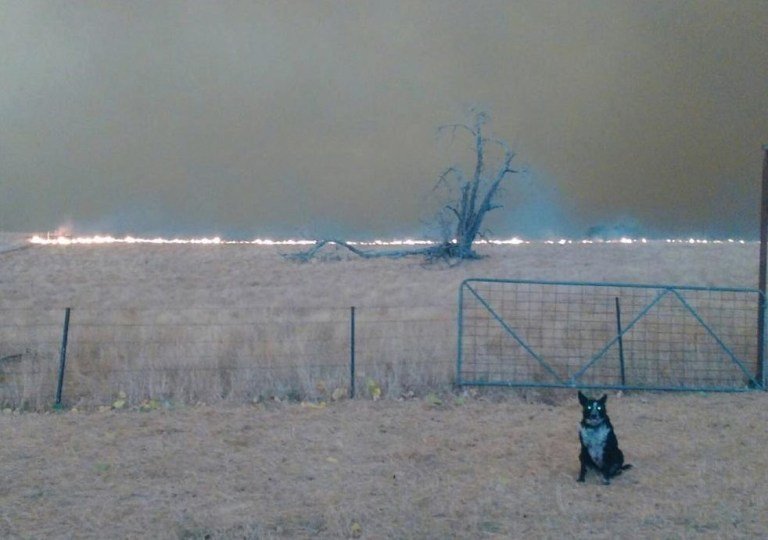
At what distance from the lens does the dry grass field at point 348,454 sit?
7152 mm

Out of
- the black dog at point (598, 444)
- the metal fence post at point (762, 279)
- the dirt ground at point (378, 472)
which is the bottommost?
the dirt ground at point (378, 472)

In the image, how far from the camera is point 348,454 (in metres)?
9.30

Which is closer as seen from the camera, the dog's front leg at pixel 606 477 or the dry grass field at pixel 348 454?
the dry grass field at pixel 348 454

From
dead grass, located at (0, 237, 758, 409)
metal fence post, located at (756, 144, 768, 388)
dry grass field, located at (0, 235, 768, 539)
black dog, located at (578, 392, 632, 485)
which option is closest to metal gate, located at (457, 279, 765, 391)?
metal fence post, located at (756, 144, 768, 388)

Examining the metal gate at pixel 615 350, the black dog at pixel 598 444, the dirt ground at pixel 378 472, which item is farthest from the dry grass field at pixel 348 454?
the metal gate at pixel 615 350

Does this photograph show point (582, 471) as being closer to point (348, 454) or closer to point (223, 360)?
point (348, 454)

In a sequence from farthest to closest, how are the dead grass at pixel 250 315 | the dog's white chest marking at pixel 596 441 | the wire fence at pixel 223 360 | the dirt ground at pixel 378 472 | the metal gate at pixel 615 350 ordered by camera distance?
the metal gate at pixel 615 350 < the dead grass at pixel 250 315 < the wire fence at pixel 223 360 < the dog's white chest marking at pixel 596 441 < the dirt ground at pixel 378 472

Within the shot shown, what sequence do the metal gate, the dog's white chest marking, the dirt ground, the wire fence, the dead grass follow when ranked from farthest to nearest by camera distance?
the metal gate → the dead grass → the wire fence → the dog's white chest marking → the dirt ground

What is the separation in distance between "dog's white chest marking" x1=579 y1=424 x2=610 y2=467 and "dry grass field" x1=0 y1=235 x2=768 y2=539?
0.84 ft

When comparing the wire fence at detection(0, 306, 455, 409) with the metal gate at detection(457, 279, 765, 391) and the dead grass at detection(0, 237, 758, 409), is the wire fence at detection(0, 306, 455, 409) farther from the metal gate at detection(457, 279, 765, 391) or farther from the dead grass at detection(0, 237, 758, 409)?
the metal gate at detection(457, 279, 765, 391)

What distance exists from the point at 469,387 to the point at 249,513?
5929 mm

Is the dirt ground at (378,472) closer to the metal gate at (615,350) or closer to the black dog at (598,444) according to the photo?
the black dog at (598,444)

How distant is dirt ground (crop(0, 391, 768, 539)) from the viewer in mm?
7074

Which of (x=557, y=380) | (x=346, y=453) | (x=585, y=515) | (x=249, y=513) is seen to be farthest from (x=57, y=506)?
(x=557, y=380)
